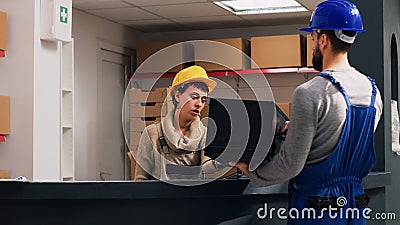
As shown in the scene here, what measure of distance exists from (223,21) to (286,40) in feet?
2.66

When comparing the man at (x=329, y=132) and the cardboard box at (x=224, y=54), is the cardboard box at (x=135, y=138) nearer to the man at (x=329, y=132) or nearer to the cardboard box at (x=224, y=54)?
the cardboard box at (x=224, y=54)

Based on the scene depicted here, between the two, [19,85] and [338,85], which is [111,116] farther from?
[338,85]

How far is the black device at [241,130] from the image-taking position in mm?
2492

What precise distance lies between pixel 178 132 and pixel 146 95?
4.21m

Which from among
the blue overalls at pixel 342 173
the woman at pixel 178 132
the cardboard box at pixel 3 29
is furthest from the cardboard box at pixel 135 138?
the blue overalls at pixel 342 173

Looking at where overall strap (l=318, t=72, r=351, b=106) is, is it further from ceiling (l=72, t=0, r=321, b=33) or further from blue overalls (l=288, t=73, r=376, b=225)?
ceiling (l=72, t=0, r=321, b=33)

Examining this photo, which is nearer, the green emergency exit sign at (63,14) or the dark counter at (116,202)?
the dark counter at (116,202)

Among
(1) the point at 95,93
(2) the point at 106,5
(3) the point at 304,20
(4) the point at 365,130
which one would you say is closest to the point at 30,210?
(4) the point at 365,130

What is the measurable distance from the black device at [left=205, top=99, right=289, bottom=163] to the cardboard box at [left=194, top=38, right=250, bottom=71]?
5.04m

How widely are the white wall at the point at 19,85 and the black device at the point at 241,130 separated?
2.52 metres

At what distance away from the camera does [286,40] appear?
24.3ft

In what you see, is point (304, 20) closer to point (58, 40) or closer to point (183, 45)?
point (183, 45)

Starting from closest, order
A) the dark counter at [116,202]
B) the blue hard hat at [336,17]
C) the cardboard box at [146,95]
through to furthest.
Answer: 1. the blue hard hat at [336,17]
2. the dark counter at [116,202]
3. the cardboard box at [146,95]

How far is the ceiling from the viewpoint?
677 centimetres
